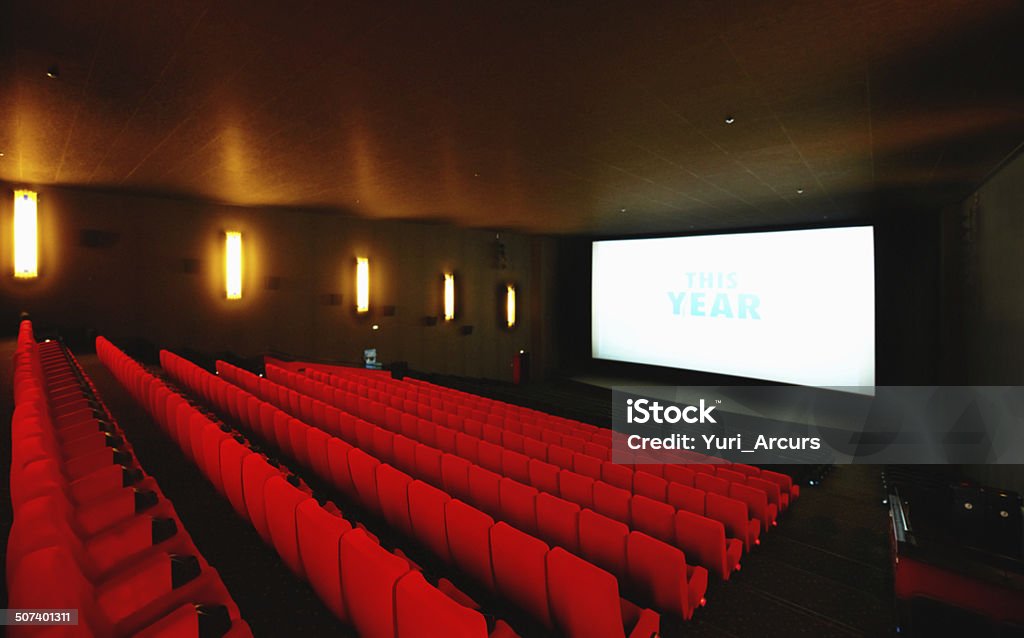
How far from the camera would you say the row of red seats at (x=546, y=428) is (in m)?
4.04

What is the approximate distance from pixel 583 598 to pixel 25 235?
8.13m

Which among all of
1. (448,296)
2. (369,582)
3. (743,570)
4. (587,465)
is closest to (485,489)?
(587,465)

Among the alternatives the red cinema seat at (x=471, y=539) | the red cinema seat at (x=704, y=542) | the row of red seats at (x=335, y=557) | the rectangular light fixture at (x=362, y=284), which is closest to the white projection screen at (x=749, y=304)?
the rectangular light fixture at (x=362, y=284)

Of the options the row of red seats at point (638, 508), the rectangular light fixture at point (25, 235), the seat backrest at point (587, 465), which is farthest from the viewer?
the rectangular light fixture at point (25, 235)

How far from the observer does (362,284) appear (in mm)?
9844

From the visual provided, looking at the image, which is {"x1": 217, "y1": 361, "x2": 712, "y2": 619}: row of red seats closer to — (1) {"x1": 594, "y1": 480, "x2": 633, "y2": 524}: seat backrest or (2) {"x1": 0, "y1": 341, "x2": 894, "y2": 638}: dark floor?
(1) {"x1": 594, "y1": 480, "x2": 633, "y2": 524}: seat backrest

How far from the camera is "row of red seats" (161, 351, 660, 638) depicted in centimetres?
173

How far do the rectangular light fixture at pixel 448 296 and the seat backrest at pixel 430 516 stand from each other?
889cm

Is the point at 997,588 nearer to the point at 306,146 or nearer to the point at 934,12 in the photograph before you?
the point at 934,12

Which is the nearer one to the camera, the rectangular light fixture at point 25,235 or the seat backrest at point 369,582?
the seat backrest at point 369,582

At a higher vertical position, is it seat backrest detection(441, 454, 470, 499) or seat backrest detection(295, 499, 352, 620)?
seat backrest detection(295, 499, 352, 620)

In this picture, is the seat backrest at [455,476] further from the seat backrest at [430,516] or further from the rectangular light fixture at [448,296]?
the rectangular light fixture at [448,296]

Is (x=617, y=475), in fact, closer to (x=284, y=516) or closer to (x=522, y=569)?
(x=522, y=569)

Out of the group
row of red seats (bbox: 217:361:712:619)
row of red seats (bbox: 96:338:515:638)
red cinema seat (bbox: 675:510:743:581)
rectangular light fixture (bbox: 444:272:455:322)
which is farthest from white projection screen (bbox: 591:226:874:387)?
row of red seats (bbox: 96:338:515:638)
